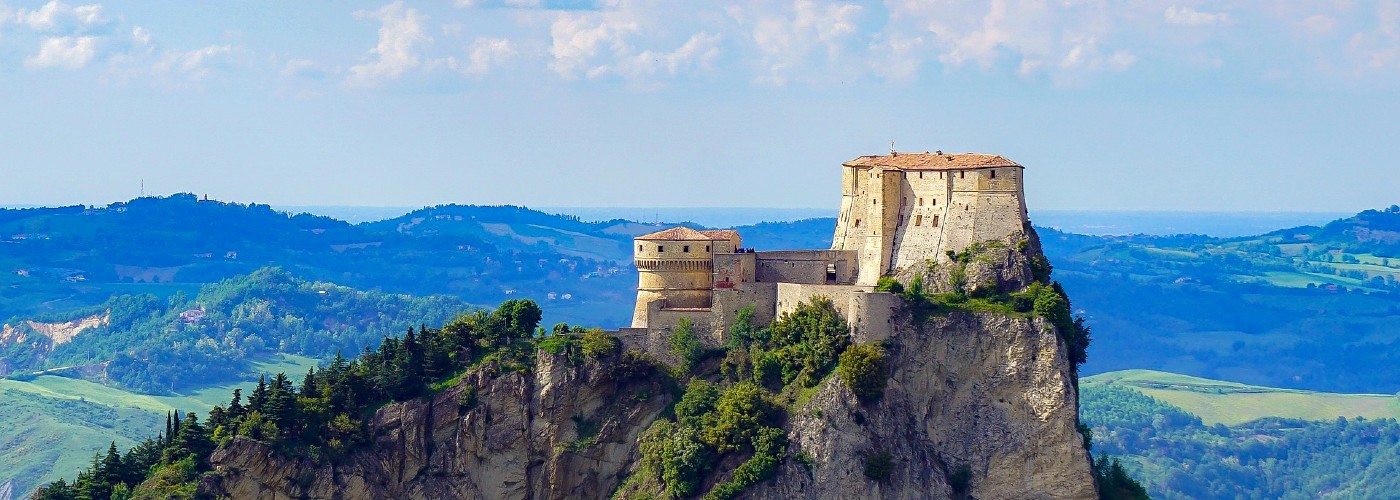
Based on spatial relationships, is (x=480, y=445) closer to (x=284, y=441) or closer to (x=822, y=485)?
(x=284, y=441)

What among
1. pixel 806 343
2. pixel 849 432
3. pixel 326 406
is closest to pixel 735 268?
pixel 806 343

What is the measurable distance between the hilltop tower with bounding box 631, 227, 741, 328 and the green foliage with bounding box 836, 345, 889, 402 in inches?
445

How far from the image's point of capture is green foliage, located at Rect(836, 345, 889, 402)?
295 ft

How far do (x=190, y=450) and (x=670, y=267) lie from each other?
84.9ft

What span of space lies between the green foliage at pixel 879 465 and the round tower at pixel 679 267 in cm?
1383

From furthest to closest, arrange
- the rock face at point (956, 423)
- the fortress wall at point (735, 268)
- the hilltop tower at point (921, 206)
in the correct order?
the fortress wall at point (735, 268) < the hilltop tower at point (921, 206) < the rock face at point (956, 423)

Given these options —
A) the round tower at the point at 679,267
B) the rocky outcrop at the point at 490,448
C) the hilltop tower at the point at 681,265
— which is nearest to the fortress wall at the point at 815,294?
the hilltop tower at the point at 681,265

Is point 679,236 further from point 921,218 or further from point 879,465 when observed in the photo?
point 879,465

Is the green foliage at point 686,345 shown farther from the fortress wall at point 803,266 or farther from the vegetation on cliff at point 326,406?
the fortress wall at point 803,266

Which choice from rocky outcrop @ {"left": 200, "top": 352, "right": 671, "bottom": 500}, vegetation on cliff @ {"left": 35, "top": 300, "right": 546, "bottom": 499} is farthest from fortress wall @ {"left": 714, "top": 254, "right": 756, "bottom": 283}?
vegetation on cliff @ {"left": 35, "top": 300, "right": 546, "bottom": 499}

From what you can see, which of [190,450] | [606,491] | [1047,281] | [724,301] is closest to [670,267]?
[724,301]

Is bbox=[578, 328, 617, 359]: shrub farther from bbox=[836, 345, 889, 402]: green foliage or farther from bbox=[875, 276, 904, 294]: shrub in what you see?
bbox=[875, 276, 904, 294]: shrub

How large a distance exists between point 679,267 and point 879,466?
54.0 feet

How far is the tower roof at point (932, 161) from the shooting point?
317 ft
